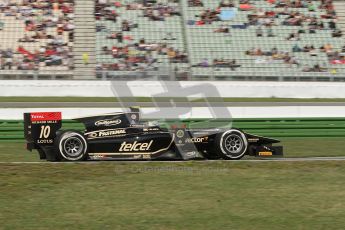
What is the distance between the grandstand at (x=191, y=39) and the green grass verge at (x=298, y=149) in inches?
426

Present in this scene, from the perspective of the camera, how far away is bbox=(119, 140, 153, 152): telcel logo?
1098cm

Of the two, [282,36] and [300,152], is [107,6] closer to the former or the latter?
[282,36]

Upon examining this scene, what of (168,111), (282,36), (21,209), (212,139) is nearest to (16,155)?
(168,111)

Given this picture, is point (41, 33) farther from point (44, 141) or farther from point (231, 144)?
point (231, 144)

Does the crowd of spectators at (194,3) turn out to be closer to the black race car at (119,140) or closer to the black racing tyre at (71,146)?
the black race car at (119,140)

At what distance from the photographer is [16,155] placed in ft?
41.4

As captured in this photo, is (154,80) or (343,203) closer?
(343,203)

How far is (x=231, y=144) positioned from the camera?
11.3 meters

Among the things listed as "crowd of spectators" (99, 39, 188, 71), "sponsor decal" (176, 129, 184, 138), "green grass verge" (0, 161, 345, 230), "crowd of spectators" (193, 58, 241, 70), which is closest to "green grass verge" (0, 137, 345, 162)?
"green grass verge" (0, 161, 345, 230)

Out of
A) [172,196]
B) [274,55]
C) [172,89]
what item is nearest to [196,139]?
[172,196]

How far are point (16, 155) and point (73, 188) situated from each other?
479 centimetres

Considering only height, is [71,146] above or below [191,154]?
above

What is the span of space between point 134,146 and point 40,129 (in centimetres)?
177

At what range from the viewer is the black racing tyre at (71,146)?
10.9 metres
